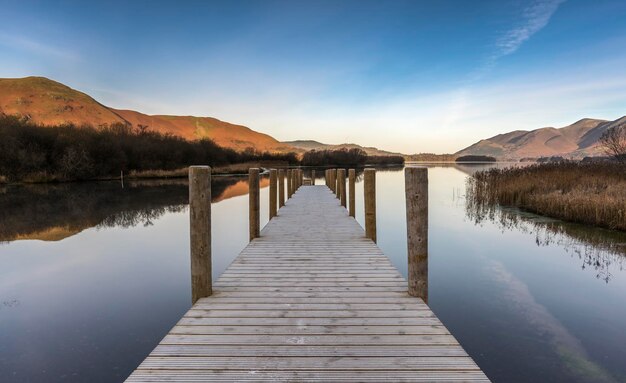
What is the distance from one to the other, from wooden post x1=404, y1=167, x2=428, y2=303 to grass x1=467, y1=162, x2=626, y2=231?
11168mm

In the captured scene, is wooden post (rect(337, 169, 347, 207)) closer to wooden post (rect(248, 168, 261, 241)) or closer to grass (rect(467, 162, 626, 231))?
wooden post (rect(248, 168, 261, 241))

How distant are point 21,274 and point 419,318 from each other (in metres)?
9.64

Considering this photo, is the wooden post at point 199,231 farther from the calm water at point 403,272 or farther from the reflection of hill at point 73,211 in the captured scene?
the reflection of hill at point 73,211

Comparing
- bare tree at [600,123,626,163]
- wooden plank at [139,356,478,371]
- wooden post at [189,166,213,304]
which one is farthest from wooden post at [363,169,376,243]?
bare tree at [600,123,626,163]

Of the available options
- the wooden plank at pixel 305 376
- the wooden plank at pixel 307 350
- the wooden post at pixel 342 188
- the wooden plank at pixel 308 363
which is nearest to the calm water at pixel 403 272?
the wooden post at pixel 342 188

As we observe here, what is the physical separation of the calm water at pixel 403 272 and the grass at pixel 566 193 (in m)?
0.83

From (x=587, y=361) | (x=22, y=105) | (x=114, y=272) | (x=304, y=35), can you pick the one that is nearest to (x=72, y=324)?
(x=114, y=272)

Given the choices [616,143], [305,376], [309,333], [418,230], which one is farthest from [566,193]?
[305,376]

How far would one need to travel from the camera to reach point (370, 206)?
316 inches

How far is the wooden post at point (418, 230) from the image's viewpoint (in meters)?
4.15

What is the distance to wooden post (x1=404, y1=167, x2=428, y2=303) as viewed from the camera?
4.15 metres

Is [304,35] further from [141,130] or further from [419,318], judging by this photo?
[141,130]

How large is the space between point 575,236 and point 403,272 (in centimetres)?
668

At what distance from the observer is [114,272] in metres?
8.95
